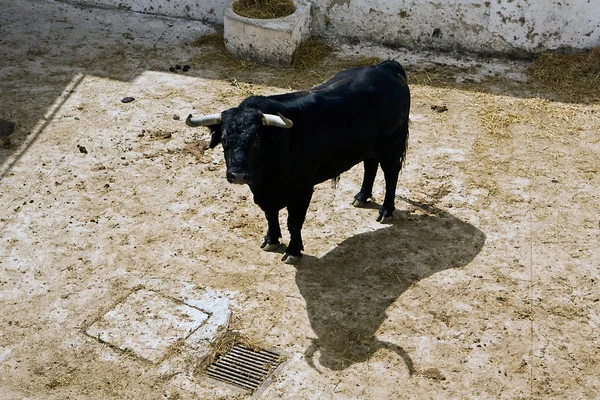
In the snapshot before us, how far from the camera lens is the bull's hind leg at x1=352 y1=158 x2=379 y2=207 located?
306 inches

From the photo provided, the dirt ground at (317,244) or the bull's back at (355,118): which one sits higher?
the bull's back at (355,118)

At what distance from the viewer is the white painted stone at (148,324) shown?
6133 mm

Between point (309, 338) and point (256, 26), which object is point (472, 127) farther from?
point (309, 338)

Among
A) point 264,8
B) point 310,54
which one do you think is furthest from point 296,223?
point 264,8

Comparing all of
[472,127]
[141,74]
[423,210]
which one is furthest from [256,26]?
[423,210]

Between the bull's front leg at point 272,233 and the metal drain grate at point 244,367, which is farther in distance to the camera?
the bull's front leg at point 272,233

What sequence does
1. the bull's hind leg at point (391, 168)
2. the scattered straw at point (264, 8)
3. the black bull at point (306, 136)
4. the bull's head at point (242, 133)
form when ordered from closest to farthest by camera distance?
1. the bull's head at point (242, 133)
2. the black bull at point (306, 136)
3. the bull's hind leg at point (391, 168)
4. the scattered straw at point (264, 8)

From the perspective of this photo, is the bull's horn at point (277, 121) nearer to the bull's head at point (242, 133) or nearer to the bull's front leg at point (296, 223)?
the bull's head at point (242, 133)

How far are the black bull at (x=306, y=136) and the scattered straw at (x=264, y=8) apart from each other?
3985 mm

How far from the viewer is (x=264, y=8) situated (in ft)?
36.3

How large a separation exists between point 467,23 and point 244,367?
23.3ft

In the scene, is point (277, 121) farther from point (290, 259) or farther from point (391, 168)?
point (391, 168)

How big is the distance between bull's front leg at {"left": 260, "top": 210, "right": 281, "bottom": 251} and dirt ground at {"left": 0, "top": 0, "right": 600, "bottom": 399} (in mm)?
128

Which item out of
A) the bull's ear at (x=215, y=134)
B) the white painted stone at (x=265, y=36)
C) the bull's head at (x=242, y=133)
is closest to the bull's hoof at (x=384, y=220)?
the bull's head at (x=242, y=133)
